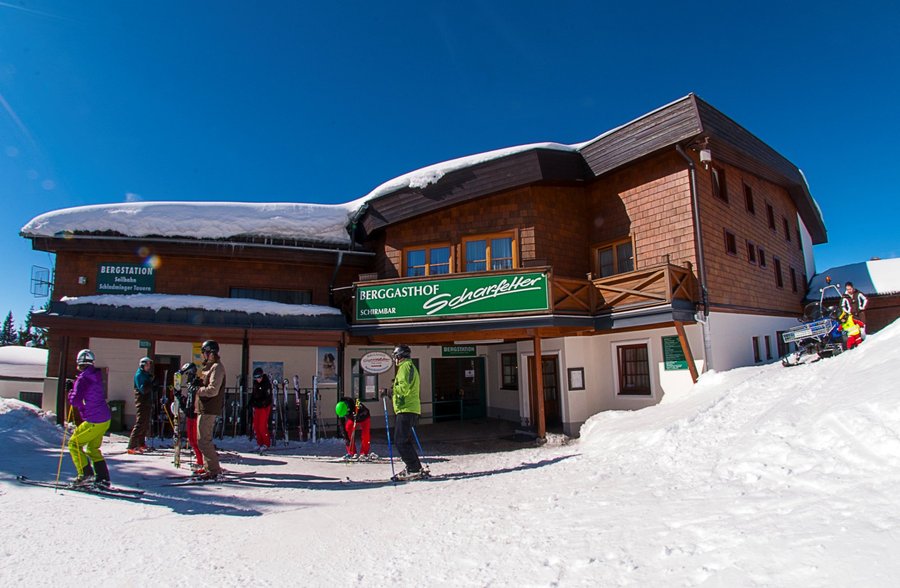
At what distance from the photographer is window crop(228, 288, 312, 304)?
49.7ft

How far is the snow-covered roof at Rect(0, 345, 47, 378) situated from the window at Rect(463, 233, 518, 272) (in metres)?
17.6

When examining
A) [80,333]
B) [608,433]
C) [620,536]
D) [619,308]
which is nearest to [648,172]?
[619,308]

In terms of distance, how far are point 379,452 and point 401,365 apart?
3840mm

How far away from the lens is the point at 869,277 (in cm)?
1970

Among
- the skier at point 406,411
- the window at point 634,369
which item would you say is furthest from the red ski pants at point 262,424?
the window at point 634,369

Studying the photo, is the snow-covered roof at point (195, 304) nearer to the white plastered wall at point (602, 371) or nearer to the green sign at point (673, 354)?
the white plastered wall at point (602, 371)

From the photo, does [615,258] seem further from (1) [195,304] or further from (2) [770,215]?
(1) [195,304]

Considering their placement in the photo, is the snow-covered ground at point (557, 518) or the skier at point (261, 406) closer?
the snow-covered ground at point (557, 518)

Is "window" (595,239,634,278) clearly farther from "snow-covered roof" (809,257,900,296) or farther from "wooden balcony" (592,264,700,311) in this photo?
"snow-covered roof" (809,257,900,296)

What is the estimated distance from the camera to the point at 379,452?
34.6 ft

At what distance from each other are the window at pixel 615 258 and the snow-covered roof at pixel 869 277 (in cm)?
1058

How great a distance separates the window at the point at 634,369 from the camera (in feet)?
40.9

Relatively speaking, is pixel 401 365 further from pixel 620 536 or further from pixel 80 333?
pixel 80 333

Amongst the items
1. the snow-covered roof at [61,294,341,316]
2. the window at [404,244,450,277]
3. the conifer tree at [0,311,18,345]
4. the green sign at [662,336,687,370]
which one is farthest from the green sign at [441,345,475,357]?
the conifer tree at [0,311,18,345]
